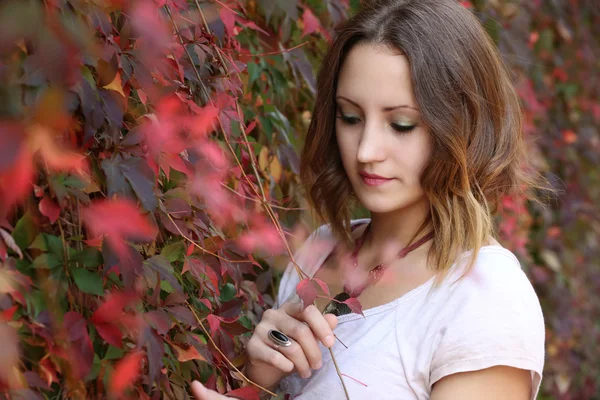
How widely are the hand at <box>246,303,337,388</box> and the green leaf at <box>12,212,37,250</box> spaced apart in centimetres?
56

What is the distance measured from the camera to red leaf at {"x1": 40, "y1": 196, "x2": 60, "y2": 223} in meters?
1.19

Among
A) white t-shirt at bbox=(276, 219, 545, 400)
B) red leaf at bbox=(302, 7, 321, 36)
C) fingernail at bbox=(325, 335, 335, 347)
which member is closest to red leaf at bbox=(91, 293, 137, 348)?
fingernail at bbox=(325, 335, 335, 347)

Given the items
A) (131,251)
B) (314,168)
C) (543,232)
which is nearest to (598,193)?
(543,232)

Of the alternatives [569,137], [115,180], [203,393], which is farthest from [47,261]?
[569,137]

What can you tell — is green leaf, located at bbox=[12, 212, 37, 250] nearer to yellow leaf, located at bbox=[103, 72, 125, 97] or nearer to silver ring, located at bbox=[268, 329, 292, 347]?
yellow leaf, located at bbox=[103, 72, 125, 97]

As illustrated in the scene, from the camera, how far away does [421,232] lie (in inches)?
72.4

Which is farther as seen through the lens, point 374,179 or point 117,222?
point 374,179

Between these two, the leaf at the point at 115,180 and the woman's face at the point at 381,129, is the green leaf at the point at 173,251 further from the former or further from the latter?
the woman's face at the point at 381,129

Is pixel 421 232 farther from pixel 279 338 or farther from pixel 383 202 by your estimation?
pixel 279 338

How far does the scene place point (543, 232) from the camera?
387 centimetres

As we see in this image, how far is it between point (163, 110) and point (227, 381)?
54cm

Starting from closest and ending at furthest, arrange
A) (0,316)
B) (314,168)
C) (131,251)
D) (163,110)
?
(0,316) → (131,251) → (163,110) → (314,168)

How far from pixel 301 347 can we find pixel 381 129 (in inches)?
18.7

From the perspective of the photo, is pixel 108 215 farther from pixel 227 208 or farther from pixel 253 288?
pixel 253 288
